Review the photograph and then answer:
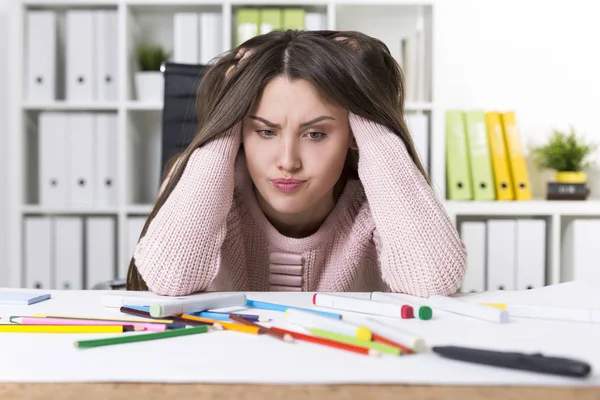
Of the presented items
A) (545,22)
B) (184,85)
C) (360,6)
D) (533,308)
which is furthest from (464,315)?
(545,22)

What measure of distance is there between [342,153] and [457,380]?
67 cm

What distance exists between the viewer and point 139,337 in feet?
1.98

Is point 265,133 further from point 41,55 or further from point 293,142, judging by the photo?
point 41,55

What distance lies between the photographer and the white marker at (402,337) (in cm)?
57

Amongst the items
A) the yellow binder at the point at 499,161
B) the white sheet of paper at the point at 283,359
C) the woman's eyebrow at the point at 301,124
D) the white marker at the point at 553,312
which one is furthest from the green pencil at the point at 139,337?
the yellow binder at the point at 499,161

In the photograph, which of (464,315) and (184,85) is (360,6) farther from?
(464,315)

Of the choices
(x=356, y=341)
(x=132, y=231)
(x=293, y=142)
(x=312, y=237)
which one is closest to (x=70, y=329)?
(x=356, y=341)

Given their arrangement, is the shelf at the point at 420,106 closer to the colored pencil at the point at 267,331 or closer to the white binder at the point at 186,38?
the white binder at the point at 186,38

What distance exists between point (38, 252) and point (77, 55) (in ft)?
2.45

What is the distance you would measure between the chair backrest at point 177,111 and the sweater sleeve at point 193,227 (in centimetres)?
72

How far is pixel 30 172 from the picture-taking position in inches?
108

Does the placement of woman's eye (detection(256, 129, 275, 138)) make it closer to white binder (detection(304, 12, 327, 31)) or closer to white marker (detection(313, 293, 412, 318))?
white marker (detection(313, 293, 412, 318))

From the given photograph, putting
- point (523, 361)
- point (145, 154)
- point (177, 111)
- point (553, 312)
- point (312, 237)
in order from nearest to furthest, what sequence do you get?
point (523, 361), point (553, 312), point (312, 237), point (177, 111), point (145, 154)

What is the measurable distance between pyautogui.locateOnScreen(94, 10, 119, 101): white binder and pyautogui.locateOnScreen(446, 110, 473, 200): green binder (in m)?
1.26
